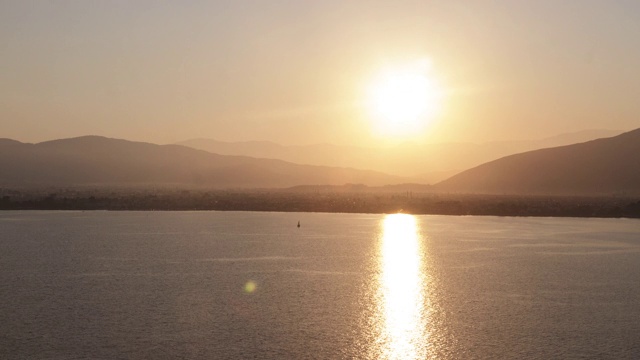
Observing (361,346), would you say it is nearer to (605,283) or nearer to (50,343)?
(50,343)

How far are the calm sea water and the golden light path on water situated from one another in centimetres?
6

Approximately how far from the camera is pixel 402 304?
62.0 feet

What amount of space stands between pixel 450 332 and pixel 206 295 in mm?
7607

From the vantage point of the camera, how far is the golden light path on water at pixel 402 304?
557 inches

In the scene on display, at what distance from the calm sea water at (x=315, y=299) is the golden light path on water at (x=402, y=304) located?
58 mm

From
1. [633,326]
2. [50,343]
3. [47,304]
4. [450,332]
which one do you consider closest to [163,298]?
[47,304]

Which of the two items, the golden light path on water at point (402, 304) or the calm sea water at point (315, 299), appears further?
the golden light path on water at point (402, 304)

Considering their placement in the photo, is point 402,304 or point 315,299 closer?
point 402,304

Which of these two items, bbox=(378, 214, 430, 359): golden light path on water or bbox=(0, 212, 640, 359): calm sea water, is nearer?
bbox=(0, 212, 640, 359): calm sea water

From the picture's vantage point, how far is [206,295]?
19859mm

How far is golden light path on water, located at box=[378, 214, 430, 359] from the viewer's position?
14.1m

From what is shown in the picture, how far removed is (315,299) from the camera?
19.3 m

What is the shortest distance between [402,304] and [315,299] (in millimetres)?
2428

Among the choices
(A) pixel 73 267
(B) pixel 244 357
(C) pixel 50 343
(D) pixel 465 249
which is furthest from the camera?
(D) pixel 465 249
